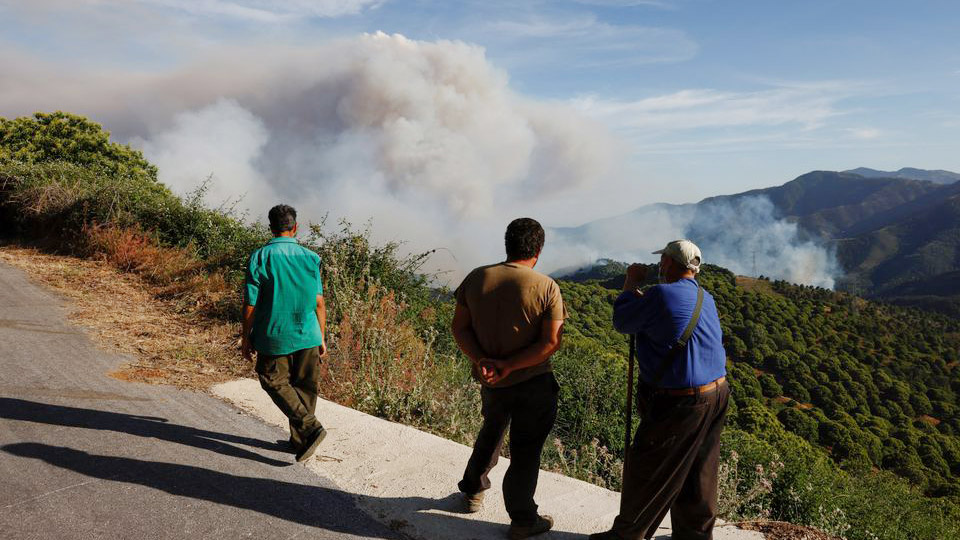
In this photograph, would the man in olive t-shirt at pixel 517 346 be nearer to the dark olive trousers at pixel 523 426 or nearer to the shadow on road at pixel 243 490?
the dark olive trousers at pixel 523 426

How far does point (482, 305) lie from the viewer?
9.84ft

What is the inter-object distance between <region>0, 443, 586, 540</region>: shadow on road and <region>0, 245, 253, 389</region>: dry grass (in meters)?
1.60

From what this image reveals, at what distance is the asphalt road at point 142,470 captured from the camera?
310 cm

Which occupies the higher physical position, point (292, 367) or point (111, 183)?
point (111, 183)

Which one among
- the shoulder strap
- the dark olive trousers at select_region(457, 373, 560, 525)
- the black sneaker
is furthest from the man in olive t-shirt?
the shoulder strap

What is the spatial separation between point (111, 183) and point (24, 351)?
627 centimetres

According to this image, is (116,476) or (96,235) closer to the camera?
(116,476)

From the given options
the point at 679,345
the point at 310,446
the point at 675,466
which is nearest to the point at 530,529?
the point at 675,466

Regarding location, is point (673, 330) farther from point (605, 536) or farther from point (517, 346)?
point (605, 536)

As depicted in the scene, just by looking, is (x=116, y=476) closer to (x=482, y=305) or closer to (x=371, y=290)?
(x=482, y=305)

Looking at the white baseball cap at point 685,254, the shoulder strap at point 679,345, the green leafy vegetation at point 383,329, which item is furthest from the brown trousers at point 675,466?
the green leafy vegetation at point 383,329

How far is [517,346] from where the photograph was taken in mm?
2963

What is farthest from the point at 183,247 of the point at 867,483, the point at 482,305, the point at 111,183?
the point at 867,483

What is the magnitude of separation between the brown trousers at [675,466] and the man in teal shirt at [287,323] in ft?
6.91
